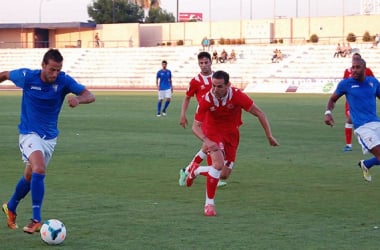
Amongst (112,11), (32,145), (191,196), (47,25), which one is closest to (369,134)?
(191,196)

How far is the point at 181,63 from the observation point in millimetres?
69125

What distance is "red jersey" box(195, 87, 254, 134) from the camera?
438 inches

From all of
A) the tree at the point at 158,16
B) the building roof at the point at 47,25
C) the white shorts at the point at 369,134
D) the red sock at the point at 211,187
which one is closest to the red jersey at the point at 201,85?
the white shorts at the point at 369,134

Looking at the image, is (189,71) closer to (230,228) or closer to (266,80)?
(266,80)

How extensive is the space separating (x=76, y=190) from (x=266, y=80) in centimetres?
4335

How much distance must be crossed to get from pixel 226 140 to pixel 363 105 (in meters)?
2.45

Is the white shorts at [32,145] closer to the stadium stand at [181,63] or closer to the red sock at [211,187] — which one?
the red sock at [211,187]

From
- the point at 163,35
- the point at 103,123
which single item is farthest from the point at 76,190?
the point at 163,35

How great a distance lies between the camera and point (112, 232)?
30.9 feet

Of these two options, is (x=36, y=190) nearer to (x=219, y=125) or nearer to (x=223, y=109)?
(x=223, y=109)

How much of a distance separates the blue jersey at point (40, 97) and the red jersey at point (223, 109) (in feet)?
7.07

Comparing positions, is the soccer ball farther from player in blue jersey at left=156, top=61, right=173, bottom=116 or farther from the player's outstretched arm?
player in blue jersey at left=156, top=61, right=173, bottom=116

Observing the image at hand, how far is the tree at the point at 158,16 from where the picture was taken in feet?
371

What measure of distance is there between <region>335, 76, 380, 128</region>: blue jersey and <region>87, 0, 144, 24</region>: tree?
305 ft
